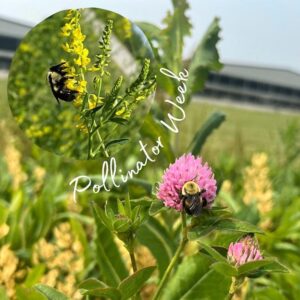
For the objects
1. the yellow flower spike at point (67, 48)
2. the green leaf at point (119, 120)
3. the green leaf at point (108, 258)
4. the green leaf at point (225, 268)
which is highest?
the yellow flower spike at point (67, 48)

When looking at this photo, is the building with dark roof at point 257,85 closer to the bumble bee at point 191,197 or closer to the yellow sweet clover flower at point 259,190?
the yellow sweet clover flower at point 259,190

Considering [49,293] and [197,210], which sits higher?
[197,210]

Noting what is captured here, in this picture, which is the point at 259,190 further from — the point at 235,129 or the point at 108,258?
the point at 235,129

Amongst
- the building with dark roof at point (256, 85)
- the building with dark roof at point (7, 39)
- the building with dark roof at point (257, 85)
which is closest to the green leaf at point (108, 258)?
the building with dark roof at point (7, 39)

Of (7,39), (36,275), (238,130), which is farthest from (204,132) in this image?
(7,39)

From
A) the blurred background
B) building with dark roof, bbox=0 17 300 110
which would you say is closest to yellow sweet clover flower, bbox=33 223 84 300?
the blurred background
